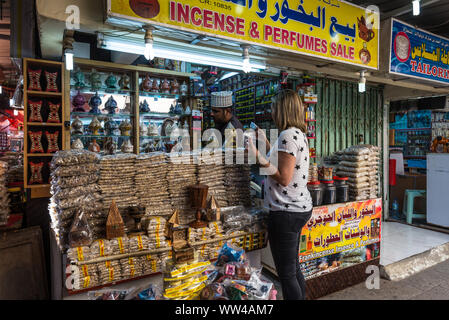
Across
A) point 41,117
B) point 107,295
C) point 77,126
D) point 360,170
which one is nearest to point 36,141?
point 41,117

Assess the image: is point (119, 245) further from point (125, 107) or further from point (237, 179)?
point (125, 107)

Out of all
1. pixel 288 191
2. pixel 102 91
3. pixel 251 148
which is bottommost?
pixel 288 191

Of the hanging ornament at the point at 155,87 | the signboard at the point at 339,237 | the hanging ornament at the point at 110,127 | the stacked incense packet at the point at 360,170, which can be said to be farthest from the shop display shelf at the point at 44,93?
the stacked incense packet at the point at 360,170

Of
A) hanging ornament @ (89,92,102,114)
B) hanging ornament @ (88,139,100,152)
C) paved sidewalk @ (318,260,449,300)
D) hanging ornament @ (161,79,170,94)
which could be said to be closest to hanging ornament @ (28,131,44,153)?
hanging ornament @ (88,139,100,152)

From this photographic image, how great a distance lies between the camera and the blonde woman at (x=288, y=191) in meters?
1.84

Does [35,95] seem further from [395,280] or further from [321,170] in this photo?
[395,280]

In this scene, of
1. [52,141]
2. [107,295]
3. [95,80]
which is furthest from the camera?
[95,80]

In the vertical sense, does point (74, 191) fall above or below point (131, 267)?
above

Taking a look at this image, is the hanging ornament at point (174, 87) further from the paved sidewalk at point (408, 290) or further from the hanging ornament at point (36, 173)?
the paved sidewalk at point (408, 290)

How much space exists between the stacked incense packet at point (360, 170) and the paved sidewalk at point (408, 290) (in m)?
0.95

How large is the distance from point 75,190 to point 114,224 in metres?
0.34

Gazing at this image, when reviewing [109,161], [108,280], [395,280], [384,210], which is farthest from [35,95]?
[384,210]

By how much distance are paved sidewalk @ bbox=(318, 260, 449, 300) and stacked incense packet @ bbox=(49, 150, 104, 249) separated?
2.25 m

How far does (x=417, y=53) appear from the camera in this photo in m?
3.91
